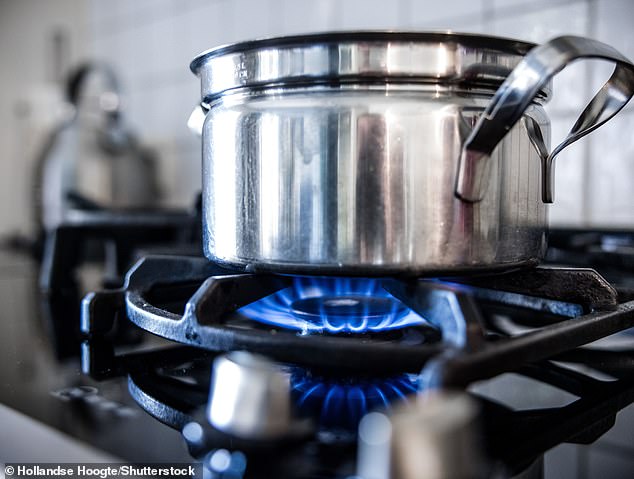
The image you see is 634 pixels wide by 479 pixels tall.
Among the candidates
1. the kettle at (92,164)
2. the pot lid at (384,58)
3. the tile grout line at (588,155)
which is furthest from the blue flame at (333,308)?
the kettle at (92,164)

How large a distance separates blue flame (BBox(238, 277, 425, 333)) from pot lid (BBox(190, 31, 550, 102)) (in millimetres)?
136

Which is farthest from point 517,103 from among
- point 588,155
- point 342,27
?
point 342,27

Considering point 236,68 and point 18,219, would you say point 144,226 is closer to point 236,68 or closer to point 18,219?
point 236,68

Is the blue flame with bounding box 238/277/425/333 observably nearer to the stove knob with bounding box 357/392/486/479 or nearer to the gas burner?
the gas burner

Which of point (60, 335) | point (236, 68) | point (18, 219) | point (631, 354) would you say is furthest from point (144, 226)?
point (18, 219)

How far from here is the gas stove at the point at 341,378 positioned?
25 centimetres

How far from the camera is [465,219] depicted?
0.38 meters

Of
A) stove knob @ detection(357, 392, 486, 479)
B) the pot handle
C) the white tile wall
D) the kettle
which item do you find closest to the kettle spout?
the pot handle

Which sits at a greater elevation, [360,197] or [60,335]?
[360,197]

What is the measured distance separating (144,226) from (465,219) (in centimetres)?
62

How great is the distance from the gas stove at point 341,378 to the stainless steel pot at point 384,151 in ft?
0.11

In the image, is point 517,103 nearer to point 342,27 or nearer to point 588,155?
point 588,155

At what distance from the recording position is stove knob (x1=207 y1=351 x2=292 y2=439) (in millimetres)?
251

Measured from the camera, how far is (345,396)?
342 millimetres
